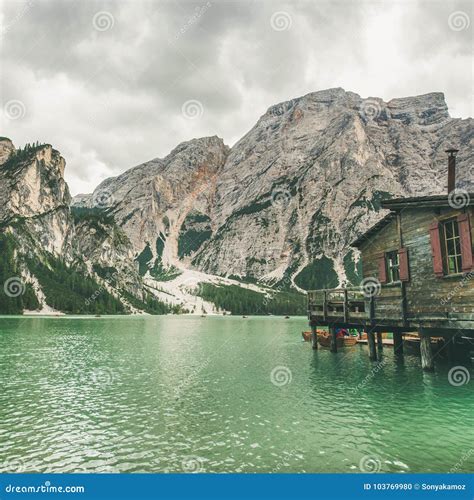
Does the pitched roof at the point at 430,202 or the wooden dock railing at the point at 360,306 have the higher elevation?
the pitched roof at the point at 430,202

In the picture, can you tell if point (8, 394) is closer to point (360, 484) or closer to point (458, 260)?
point (360, 484)

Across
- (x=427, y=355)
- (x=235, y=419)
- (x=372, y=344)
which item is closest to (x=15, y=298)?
(x=372, y=344)

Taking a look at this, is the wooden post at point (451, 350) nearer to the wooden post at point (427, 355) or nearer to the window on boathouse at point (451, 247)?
the wooden post at point (427, 355)

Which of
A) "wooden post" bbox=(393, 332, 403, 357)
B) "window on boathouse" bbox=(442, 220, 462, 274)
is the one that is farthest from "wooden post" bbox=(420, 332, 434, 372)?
"wooden post" bbox=(393, 332, 403, 357)

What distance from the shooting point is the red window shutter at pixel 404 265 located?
2728 centimetres

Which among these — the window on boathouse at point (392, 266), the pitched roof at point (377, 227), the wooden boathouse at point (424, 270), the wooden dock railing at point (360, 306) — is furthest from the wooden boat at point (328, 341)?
the window on boathouse at point (392, 266)

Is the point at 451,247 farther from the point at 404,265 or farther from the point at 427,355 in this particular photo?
the point at 427,355

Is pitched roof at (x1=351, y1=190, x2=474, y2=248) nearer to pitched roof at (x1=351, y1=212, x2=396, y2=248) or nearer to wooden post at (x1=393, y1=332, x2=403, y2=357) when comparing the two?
pitched roof at (x1=351, y1=212, x2=396, y2=248)

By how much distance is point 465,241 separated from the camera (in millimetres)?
22297

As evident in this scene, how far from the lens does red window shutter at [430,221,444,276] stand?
24297 millimetres

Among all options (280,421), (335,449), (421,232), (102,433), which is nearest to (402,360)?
(421,232)

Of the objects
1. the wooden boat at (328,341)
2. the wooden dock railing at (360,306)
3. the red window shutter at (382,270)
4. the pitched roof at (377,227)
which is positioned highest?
the pitched roof at (377,227)

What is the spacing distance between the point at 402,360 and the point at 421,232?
14072mm

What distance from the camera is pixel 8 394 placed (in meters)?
22.3
